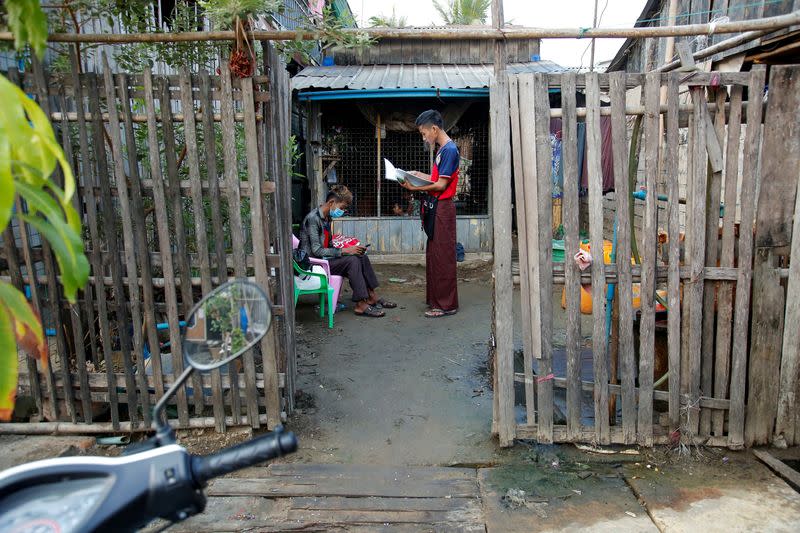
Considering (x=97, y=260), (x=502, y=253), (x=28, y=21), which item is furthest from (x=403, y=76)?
(x=28, y=21)

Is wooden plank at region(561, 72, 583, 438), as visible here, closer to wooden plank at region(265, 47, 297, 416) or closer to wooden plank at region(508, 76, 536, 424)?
wooden plank at region(508, 76, 536, 424)

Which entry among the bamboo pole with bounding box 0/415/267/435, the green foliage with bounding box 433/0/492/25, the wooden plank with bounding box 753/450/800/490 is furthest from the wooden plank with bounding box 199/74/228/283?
the green foliage with bounding box 433/0/492/25

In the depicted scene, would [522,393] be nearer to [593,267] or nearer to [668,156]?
[593,267]

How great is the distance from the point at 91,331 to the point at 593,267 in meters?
3.18

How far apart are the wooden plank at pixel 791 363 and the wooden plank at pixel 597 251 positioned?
1040mm

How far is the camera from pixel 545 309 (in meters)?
3.67

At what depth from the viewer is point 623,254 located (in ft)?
11.9

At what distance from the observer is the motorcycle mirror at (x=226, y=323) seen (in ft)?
5.28

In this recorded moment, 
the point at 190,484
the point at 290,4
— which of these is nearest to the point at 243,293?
the point at 190,484

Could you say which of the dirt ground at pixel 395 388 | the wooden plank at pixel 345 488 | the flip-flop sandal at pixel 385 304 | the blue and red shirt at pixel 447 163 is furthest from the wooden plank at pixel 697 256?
the flip-flop sandal at pixel 385 304

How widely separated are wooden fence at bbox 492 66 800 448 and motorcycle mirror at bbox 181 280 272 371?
7.66 feet

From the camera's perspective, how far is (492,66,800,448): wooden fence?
3.48m

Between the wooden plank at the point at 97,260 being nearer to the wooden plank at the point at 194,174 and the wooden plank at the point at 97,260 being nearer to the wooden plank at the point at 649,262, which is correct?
the wooden plank at the point at 194,174

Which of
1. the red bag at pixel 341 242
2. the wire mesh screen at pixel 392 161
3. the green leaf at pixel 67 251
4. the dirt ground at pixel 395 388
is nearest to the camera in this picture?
the green leaf at pixel 67 251
